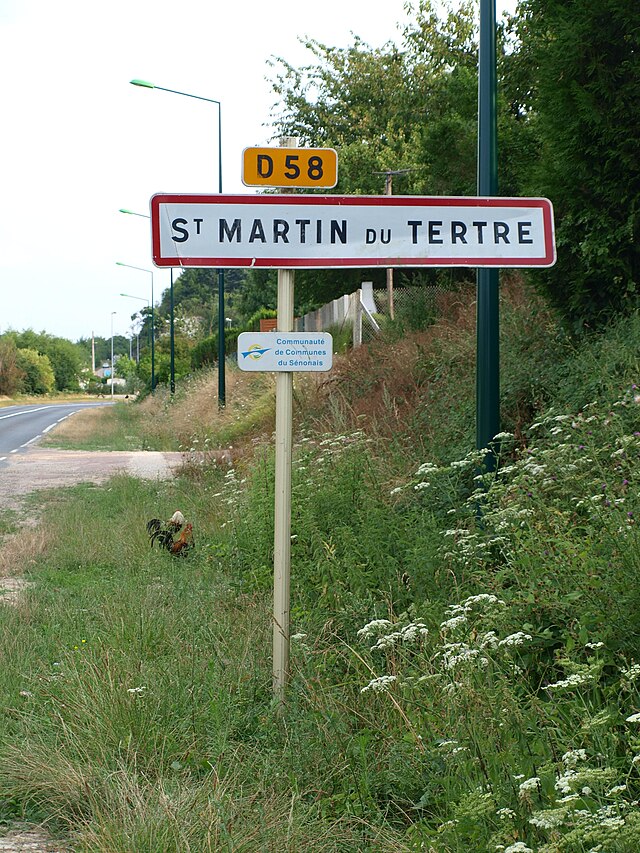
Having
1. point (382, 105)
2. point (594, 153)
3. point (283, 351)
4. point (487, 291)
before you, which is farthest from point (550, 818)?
point (382, 105)

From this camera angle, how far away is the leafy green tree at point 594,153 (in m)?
8.32

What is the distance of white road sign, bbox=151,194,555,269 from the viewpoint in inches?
183

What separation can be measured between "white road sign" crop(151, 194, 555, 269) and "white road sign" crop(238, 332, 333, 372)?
13.3 inches

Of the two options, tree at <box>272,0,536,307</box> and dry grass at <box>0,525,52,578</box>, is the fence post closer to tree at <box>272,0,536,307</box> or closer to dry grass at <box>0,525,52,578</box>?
tree at <box>272,0,536,307</box>

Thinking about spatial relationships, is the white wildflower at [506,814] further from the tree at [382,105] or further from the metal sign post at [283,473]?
the tree at [382,105]

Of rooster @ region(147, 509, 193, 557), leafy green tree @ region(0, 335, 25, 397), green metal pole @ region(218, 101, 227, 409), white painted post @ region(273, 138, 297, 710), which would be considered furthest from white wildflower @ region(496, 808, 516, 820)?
leafy green tree @ region(0, 335, 25, 397)

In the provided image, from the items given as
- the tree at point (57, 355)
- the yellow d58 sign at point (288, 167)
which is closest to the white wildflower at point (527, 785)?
the yellow d58 sign at point (288, 167)

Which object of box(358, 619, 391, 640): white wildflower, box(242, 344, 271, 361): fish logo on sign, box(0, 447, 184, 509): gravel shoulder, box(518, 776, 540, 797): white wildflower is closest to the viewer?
box(518, 776, 540, 797): white wildflower

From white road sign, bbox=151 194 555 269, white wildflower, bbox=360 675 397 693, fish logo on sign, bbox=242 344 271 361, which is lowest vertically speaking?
white wildflower, bbox=360 675 397 693

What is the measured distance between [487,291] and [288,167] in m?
2.49

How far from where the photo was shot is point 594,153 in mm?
8555

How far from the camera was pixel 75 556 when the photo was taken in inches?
340

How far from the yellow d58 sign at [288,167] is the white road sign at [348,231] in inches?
4.1

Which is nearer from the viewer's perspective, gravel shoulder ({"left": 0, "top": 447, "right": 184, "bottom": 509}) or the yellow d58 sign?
the yellow d58 sign
